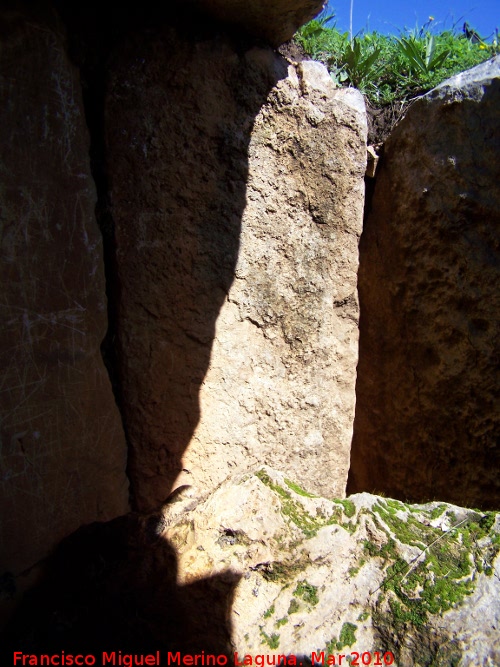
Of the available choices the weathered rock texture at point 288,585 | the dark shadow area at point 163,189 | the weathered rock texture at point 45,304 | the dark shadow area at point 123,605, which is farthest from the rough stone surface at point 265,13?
the dark shadow area at point 123,605

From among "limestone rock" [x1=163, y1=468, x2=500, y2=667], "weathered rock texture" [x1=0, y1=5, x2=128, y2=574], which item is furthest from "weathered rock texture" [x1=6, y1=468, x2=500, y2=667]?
"weathered rock texture" [x1=0, y1=5, x2=128, y2=574]

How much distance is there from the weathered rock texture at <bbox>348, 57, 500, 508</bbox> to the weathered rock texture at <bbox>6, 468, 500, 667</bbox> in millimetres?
870

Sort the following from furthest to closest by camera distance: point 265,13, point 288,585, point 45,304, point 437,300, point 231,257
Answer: point 437,300 < point 231,257 < point 265,13 < point 45,304 < point 288,585

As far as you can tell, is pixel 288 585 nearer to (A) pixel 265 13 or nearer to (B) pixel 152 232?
(B) pixel 152 232

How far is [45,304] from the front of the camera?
177 centimetres

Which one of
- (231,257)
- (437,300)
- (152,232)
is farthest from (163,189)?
(437,300)

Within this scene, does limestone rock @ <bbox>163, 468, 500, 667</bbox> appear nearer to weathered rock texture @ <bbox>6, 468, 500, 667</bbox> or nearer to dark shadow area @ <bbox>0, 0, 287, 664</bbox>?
weathered rock texture @ <bbox>6, 468, 500, 667</bbox>

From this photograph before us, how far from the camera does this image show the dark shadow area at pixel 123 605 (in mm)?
1464

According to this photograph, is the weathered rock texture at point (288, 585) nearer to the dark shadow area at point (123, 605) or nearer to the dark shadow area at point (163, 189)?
the dark shadow area at point (123, 605)

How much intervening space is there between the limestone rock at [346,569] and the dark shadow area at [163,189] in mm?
474

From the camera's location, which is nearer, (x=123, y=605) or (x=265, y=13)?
(x=123, y=605)

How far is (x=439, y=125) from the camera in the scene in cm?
236

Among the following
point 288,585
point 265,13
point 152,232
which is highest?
point 265,13

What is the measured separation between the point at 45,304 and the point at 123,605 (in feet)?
3.05
